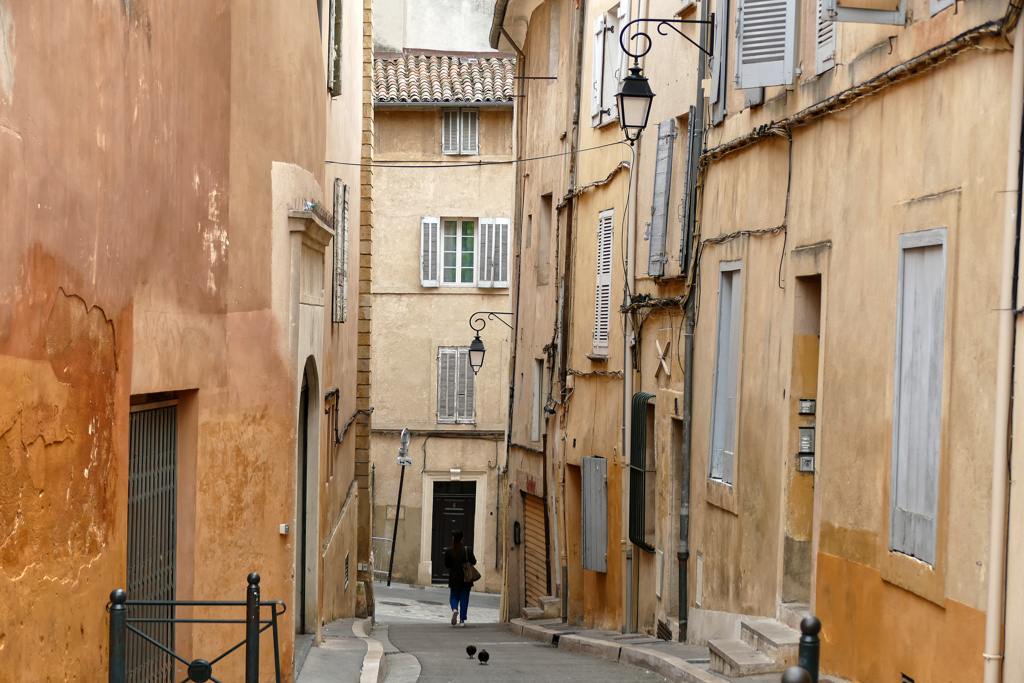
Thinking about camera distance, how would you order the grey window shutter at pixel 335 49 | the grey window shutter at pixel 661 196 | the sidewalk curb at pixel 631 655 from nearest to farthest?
the sidewalk curb at pixel 631 655
the grey window shutter at pixel 335 49
the grey window shutter at pixel 661 196

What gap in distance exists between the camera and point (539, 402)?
2180 cm

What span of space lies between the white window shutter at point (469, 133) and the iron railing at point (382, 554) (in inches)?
398

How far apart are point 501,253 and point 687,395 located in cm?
1831

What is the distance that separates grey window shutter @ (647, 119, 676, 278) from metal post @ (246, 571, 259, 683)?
25.8ft

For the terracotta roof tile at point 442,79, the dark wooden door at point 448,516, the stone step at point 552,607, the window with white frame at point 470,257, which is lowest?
the dark wooden door at point 448,516

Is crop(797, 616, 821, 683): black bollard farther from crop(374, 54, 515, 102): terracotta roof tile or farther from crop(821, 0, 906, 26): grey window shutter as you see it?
crop(374, 54, 515, 102): terracotta roof tile

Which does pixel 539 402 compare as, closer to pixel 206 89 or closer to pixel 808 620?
pixel 206 89

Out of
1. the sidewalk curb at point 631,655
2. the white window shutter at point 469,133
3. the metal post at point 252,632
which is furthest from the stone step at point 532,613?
the white window shutter at point 469,133

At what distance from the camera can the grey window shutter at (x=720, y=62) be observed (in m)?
12.0

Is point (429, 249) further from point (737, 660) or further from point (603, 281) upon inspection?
point (737, 660)

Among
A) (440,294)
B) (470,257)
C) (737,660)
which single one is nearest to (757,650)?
(737,660)

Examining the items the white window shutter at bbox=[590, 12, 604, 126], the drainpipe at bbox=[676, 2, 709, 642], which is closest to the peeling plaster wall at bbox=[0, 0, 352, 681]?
the drainpipe at bbox=[676, 2, 709, 642]

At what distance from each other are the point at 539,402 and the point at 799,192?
40.2 feet

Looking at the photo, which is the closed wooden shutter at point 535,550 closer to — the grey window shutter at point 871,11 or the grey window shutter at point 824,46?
the grey window shutter at point 824,46
